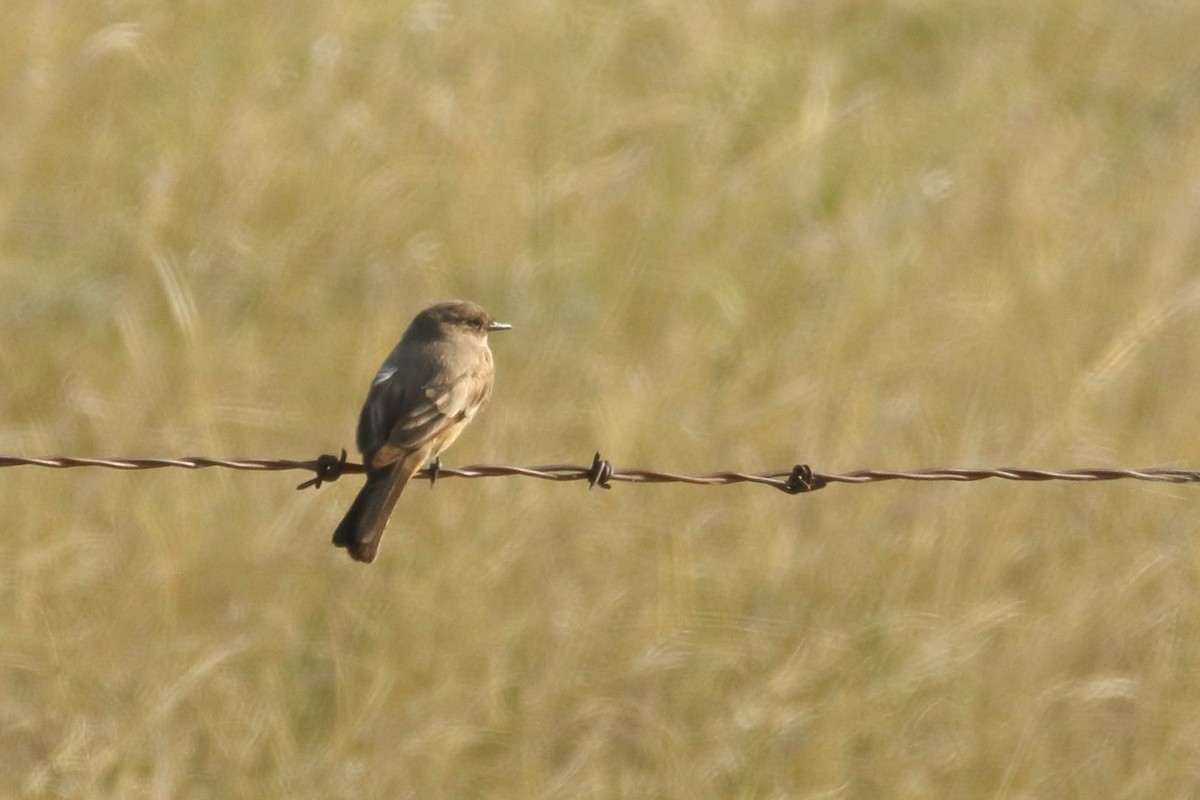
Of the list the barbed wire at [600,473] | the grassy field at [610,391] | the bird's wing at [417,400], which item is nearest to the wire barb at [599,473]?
the barbed wire at [600,473]

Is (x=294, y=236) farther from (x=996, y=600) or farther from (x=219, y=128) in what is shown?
(x=996, y=600)

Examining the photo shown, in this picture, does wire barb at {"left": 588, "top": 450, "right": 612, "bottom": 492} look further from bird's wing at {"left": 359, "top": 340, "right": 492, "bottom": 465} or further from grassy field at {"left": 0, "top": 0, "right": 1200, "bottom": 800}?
grassy field at {"left": 0, "top": 0, "right": 1200, "bottom": 800}

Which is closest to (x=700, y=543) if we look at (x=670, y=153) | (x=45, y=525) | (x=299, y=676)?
(x=299, y=676)

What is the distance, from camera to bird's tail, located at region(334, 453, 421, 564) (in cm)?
549

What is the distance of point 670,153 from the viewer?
35.4ft

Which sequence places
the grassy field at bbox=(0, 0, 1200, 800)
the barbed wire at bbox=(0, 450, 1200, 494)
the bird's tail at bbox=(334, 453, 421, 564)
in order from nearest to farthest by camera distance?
the barbed wire at bbox=(0, 450, 1200, 494), the bird's tail at bbox=(334, 453, 421, 564), the grassy field at bbox=(0, 0, 1200, 800)

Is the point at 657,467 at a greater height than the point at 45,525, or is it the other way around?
the point at 657,467

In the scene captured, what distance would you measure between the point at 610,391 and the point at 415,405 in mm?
2117

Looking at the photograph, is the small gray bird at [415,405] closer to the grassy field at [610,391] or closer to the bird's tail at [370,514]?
the bird's tail at [370,514]

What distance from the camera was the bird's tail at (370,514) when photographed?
5.49 m

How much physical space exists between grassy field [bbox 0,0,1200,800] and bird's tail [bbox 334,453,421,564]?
950 millimetres

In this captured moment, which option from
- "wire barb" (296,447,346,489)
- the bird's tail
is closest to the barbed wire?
"wire barb" (296,447,346,489)

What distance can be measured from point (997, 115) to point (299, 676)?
6.19 meters

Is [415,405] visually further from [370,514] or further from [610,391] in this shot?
[610,391]
